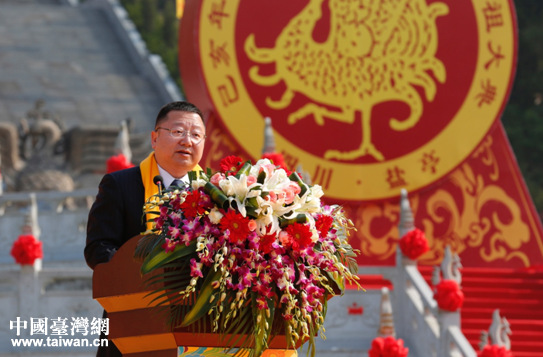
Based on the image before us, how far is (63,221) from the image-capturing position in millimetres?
11203

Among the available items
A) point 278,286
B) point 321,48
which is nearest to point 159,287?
point 278,286

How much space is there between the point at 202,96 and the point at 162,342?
26.5ft

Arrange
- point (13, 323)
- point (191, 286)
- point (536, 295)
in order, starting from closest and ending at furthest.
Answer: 1. point (191, 286)
2. point (13, 323)
3. point (536, 295)

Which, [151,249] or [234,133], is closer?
[151,249]

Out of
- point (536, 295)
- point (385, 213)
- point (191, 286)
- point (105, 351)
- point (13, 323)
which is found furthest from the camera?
point (385, 213)

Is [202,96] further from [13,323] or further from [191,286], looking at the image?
[191,286]

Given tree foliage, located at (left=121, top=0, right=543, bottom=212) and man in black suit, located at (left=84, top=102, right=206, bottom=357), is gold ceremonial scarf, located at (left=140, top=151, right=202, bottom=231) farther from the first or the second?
tree foliage, located at (left=121, top=0, right=543, bottom=212)

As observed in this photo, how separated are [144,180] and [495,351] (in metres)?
4.83

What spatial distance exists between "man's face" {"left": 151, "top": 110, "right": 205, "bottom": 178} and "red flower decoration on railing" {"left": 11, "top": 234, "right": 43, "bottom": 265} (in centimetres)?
599

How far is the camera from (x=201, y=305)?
2623mm

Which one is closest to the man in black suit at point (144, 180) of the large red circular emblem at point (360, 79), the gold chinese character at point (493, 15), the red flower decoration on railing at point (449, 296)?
the red flower decoration on railing at point (449, 296)

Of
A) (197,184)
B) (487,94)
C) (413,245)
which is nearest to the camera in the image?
(197,184)

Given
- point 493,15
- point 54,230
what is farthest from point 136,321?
point 493,15

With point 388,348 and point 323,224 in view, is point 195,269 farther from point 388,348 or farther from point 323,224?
point 388,348
